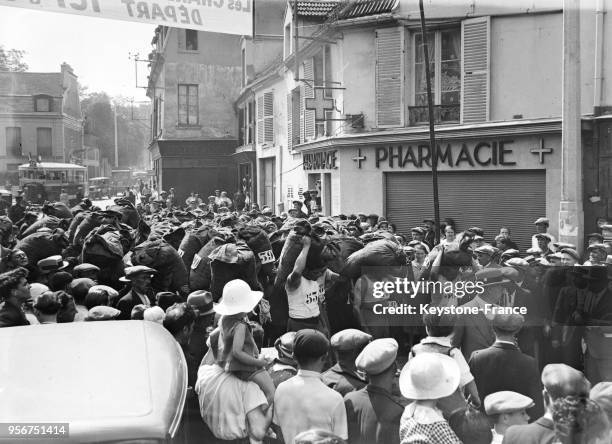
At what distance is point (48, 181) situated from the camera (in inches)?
1276

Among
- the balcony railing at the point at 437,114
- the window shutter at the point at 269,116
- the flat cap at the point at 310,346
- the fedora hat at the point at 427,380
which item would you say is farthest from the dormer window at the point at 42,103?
the fedora hat at the point at 427,380

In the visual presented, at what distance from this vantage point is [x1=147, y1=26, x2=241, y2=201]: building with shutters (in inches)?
1050

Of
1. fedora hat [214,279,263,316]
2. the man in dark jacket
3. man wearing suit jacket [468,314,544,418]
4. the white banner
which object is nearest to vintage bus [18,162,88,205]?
the white banner

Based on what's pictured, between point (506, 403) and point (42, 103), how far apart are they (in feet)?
140

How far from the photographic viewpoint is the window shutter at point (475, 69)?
14.4 meters

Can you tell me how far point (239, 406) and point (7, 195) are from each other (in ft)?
54.3

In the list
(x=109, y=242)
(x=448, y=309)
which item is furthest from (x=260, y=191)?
(x=448, y=309)

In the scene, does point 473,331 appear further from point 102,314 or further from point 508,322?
point 102,314

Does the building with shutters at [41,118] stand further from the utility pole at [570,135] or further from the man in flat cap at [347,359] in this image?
the man in flat cap at [347,359]

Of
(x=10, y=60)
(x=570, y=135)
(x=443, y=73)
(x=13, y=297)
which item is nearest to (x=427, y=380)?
(x=13, y=297)

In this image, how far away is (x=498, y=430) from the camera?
3.68 m

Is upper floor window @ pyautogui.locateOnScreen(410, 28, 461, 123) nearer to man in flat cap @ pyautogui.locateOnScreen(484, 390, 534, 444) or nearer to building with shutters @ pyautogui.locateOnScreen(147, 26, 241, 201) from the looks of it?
man in flat cap @ pyautogui.locateOnScreen(484, 390, 534, 444)

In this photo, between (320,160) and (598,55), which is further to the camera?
(320,160)

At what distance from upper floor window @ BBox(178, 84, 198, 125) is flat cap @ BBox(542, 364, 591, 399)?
25610 mm
